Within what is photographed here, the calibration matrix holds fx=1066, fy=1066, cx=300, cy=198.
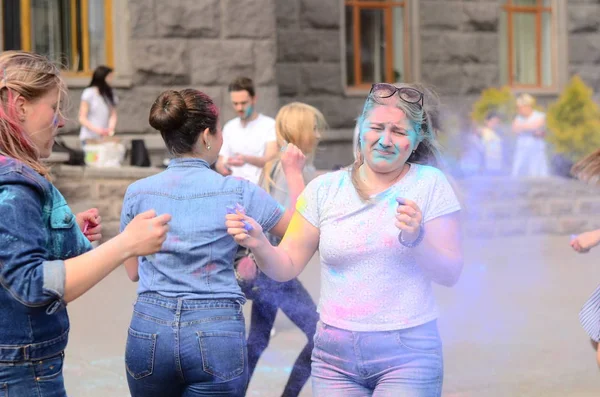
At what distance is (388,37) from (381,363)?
13557 millimetres

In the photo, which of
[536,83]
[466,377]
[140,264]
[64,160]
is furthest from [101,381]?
[536,83]

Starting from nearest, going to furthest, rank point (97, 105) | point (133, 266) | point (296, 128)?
point (133, 266), point (296, 128), point (97, 105)

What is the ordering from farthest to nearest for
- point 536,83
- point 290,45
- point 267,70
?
point 536,83, point 290,45, point 267,70

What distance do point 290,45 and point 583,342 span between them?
909cm

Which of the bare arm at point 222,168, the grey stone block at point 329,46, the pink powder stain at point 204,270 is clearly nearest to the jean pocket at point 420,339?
the pink powder stain at point 204,270

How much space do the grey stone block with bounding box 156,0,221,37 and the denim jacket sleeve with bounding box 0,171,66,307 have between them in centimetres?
939

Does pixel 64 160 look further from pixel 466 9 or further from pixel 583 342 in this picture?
pixel 466 9

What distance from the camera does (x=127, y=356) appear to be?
3.51 m

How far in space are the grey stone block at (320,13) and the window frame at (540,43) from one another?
326 centimetres

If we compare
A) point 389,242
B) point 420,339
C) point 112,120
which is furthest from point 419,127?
point 112,120

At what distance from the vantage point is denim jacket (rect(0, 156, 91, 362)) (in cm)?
255

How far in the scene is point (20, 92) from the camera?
278 cm

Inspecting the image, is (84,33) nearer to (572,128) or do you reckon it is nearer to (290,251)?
(572,128)

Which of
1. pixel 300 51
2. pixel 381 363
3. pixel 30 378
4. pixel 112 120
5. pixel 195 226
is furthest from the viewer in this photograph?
pixel 300 51
